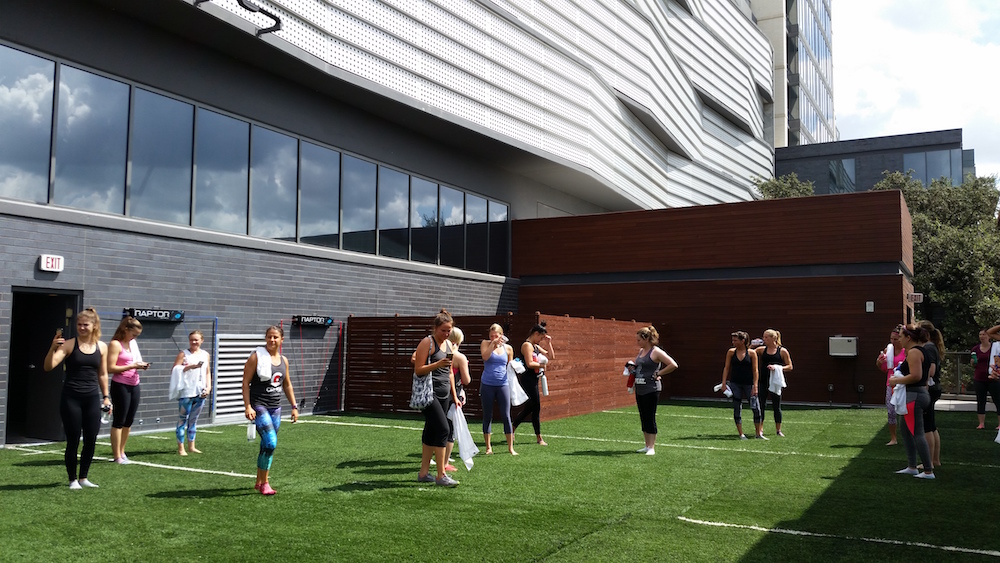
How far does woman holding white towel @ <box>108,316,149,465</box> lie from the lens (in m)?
9.17

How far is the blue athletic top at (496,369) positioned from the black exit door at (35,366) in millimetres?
6733

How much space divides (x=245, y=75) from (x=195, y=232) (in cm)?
371

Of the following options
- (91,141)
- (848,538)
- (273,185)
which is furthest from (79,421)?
(273,185)

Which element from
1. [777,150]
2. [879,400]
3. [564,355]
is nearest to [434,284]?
[564,355]

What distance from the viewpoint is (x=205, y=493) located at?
26.1 feet

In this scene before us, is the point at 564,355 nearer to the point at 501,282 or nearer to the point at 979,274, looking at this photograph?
the point at 501,282

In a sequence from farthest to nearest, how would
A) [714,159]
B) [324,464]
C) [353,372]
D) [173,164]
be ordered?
1. [714,159]
2. [353,372]
3. [173,164]
4. [324,464]

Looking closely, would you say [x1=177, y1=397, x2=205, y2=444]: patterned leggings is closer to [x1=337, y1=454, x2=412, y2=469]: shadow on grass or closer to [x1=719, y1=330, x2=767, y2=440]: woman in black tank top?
[x1=337, y1=454, x2=412, y2=469]: shadow on grass

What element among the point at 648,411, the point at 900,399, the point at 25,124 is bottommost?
the point at 648,411

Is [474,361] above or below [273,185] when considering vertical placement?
below

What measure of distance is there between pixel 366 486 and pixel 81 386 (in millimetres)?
3006

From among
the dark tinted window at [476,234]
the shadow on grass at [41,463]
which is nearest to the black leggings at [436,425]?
the shadow on grass at [41,463]

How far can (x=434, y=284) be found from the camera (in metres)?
21.8

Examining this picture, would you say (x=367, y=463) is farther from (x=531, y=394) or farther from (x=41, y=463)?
(x=41, y=463)
